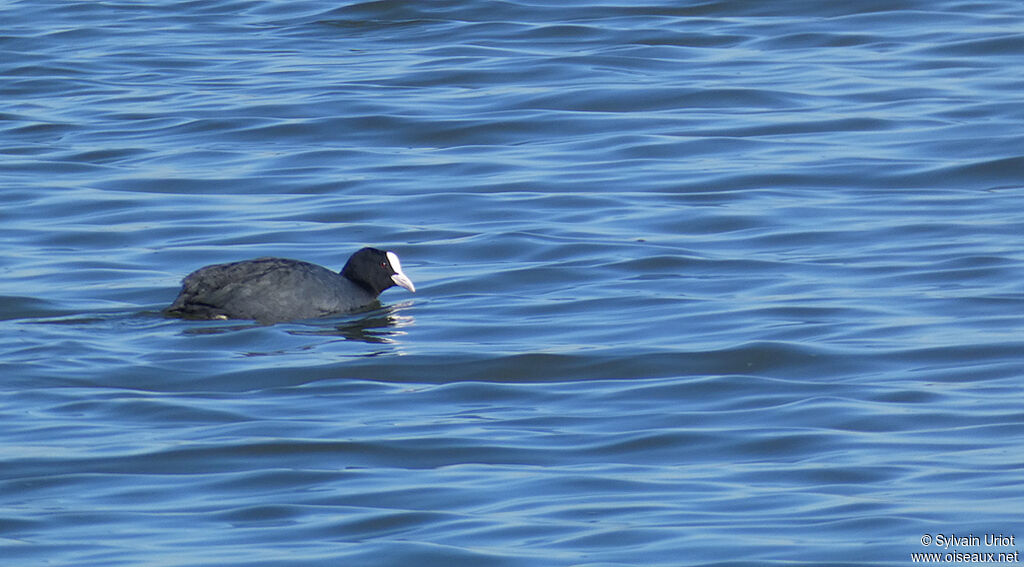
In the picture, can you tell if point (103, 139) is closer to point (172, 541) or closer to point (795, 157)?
point (795, 157)

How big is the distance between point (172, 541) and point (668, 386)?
324cm

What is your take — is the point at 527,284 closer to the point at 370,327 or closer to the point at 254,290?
the point at 370,327

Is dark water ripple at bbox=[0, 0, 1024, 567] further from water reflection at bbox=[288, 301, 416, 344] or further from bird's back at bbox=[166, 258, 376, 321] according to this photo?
bird's back at bbox=[166, 258, 376, 321]

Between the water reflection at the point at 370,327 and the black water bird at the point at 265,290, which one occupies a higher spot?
the black water bird at the point at 265,290

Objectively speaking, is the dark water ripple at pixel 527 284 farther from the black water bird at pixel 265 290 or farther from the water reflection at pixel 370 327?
the black water bird at pixel 265 290

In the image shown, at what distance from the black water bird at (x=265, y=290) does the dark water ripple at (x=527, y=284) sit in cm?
14

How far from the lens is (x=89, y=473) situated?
8.80 meters

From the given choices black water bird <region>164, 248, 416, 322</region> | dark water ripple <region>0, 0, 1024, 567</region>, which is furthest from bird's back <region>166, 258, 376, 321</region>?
dark water ripple <region>0, 0, 1024, 567</region>

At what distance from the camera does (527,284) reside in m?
12.9

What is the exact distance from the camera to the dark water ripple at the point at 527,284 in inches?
320

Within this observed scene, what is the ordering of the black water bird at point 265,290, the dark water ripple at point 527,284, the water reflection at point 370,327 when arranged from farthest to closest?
the black water bird at point 265,290, the water reflection at point 370,327, the dark water ripple at point 527,284

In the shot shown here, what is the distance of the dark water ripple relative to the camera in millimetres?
8141

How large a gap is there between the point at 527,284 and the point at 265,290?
1.75 metres

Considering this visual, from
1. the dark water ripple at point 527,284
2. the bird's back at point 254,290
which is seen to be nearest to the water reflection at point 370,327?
the dark water ripple at point 527,284
